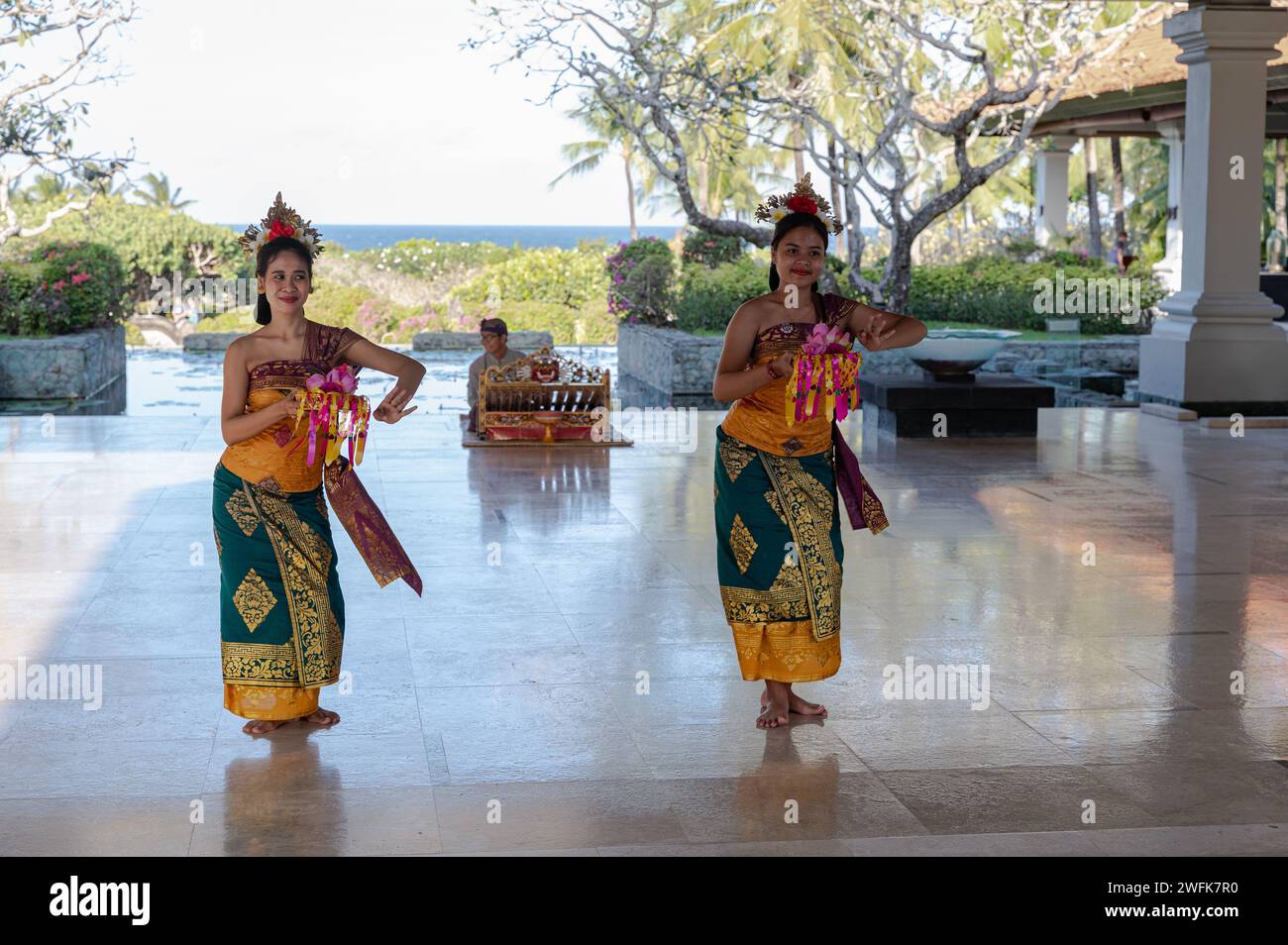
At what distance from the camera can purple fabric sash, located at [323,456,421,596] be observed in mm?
5070

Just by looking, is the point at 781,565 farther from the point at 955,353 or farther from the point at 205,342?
the point at 205,342

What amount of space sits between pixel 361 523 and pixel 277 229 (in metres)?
0.97

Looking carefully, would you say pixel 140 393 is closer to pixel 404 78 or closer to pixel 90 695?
pixel 90 695

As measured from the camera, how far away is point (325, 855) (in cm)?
399

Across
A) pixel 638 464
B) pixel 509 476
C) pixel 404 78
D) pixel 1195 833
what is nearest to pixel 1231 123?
pixel 638 464

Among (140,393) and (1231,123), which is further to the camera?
(140,393)

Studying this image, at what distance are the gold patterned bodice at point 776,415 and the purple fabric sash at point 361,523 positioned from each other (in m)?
1.18

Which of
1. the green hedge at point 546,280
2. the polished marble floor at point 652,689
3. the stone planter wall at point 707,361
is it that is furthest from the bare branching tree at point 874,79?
the green hedge at point 546,280

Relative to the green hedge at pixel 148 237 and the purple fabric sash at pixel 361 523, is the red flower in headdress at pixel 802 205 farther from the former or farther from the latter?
the green hedge at pixel 148 237

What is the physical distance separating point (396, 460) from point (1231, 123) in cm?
757

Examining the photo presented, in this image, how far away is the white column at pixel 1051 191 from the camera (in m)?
28.4
